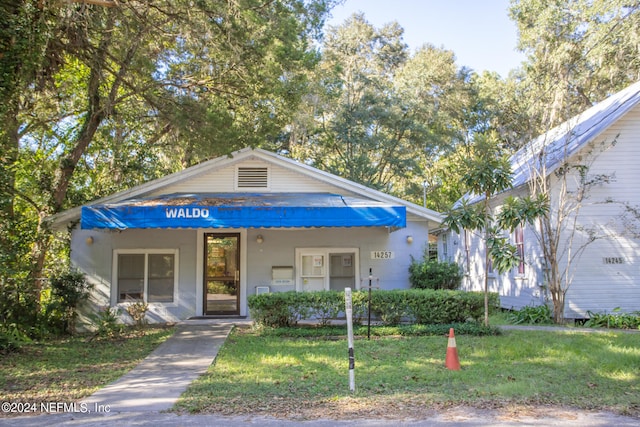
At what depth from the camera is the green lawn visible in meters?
6.84

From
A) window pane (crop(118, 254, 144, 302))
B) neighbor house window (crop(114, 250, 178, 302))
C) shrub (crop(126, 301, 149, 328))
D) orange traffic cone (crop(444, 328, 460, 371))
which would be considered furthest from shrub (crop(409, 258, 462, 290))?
window pane (crop(118, 254, 144, 302))

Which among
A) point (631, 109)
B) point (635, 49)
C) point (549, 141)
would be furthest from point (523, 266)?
point (635, 49)

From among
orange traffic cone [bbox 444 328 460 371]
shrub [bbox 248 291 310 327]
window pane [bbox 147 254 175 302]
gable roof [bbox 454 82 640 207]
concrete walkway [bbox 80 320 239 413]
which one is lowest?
concrete walkway [bbox 80 320 239 413]

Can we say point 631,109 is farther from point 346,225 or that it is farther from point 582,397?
point 582,397

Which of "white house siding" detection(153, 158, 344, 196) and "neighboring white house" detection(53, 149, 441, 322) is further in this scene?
"white house siding" detection(153, 158, 344, 196)

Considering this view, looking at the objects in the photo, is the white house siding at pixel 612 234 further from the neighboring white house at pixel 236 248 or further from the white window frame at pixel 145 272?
the white window frame at pixel 145 272

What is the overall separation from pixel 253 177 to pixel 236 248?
219 cm

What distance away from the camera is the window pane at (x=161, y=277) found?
45.4 feet

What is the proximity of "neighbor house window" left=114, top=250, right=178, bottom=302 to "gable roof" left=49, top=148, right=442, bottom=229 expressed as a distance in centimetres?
163

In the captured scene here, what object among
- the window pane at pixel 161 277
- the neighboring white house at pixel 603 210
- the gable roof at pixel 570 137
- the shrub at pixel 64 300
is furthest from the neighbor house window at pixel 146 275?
the neighboring white house at pixel 603 210

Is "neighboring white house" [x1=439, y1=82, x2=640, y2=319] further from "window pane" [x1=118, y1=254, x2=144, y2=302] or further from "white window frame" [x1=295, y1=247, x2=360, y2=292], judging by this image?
"window pane" [x1=118, y1=254, x2=144, y2=302]

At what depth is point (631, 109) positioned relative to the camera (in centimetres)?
1375

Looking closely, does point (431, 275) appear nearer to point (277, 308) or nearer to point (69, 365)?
point (277, 308)

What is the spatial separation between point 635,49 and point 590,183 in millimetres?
9470
